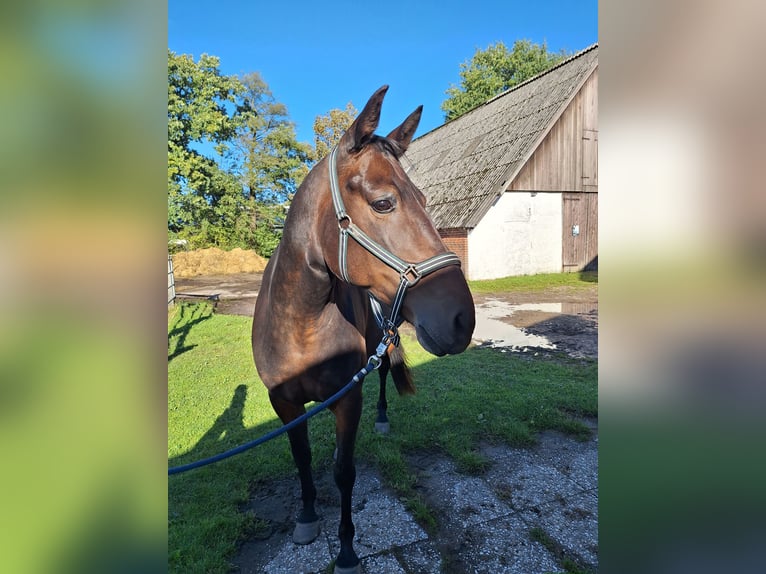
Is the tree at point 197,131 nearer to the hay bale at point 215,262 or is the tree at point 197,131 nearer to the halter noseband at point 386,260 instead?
the hay bale at point 215,262

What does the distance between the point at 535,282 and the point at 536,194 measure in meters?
3.49

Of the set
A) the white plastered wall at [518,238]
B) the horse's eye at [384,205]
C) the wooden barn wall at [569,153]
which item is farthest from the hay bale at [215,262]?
the horse's eye at [384,205]

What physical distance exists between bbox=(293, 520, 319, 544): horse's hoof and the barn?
12152 mm

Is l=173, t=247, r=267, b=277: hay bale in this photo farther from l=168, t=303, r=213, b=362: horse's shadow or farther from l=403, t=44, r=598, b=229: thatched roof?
l=168, t=303, r=213, b=362: horse's shadow

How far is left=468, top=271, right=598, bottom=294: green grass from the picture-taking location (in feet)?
42.5

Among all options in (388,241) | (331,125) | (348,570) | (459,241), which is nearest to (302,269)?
(388,241)

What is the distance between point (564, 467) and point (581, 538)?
0.80 m

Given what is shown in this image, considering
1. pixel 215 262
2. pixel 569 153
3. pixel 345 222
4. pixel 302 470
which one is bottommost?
pixel 302 470

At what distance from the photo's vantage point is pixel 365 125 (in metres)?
1.66

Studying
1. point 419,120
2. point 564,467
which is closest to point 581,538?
point 564,467

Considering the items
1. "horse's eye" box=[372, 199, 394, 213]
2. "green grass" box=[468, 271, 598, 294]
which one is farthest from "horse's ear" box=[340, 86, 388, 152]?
"green grass" box=[468, 271, 598, 294]

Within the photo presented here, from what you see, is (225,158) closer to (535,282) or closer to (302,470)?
(535,282)
